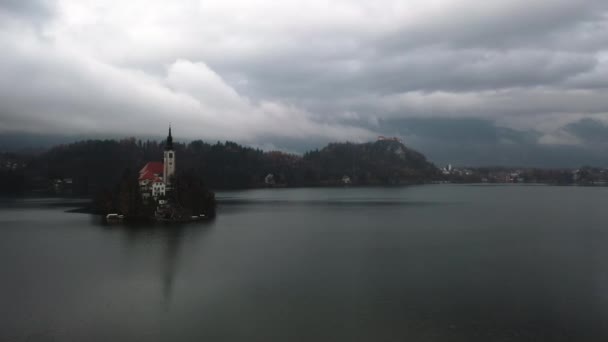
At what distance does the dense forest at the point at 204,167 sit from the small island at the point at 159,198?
34.0 metres

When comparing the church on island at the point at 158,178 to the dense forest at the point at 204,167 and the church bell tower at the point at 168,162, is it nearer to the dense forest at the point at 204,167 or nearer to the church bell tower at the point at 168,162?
the church bell tower at the point at 168,162

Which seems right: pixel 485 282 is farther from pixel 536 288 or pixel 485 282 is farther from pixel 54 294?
pixel 54 294

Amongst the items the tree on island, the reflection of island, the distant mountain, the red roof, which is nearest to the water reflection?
the reflection of island

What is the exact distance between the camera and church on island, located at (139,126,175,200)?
42625 mm

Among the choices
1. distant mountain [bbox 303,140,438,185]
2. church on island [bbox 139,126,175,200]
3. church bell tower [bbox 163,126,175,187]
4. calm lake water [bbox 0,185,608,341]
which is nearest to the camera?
calm lake water [bbox 0,185,608,341]

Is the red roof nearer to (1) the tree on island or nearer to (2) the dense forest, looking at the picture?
(1) the tree on island

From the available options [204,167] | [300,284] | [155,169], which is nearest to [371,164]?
[204,167]

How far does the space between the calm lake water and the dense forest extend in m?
54.7

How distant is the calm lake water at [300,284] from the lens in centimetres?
1214

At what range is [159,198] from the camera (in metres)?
41.1

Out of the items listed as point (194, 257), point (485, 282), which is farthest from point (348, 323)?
point (194, 257)

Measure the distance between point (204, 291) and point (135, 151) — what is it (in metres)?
112

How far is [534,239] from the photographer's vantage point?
2869 centimetres

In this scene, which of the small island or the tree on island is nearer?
the small island
